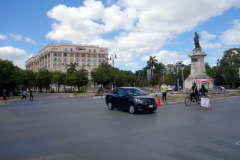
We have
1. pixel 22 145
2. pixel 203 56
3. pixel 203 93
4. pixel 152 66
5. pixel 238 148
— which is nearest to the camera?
pixel 238 148

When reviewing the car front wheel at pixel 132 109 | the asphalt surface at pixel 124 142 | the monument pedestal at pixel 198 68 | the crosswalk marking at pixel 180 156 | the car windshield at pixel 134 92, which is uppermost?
the monument pedestal at pixel 198 68

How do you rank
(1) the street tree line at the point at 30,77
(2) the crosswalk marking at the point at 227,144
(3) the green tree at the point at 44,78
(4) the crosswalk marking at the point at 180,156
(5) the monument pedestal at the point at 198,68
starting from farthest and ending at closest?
(3) the green tree at the point at 44,78
(1) the street tree line at the point at 30,77
(5) the monument pedestal at the point at 198,68
(2) the crosswalk marking at the point at 227,144
(4) the crosswalk marking at the point at 180,156

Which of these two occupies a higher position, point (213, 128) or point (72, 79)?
point (72, 79)

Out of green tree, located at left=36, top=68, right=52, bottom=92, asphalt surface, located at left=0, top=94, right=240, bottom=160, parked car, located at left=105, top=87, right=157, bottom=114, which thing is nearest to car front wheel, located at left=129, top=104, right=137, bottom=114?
parked car, located at left=105, top=87, right=157, bottom=114

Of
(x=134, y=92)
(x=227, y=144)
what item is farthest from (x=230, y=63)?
(x=227, y=144)

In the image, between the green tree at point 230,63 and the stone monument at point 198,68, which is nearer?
the stone monument at point 198,68

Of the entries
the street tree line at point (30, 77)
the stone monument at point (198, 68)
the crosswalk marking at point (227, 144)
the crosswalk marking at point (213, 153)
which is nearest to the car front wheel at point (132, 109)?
the crosswalk marking at point (227, 144)

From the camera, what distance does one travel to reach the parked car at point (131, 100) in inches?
449

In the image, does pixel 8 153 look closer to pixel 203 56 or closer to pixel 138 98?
pixel 138 98

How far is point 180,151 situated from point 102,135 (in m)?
2.75

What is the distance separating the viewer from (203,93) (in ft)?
53.6

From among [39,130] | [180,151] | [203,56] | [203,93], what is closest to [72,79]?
[203,56]

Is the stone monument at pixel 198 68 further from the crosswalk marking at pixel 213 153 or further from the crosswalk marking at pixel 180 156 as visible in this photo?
the crosswalk marking at pixel 180 156

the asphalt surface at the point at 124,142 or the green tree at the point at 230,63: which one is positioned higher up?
the green tree at the point at 230,63
